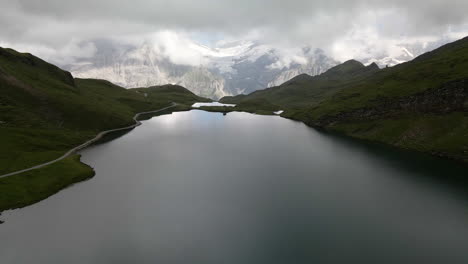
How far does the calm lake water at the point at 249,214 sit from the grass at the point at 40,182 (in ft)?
12.6

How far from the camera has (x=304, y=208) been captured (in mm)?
60625

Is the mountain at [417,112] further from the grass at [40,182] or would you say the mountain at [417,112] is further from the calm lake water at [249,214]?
the grass at [40,182]

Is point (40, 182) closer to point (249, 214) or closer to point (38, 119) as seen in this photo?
point (249, 214)

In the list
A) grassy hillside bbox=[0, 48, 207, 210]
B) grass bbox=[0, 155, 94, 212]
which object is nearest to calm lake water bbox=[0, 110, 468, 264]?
grass bbox=[0, 155, 94, 212]

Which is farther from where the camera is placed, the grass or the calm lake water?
the grass

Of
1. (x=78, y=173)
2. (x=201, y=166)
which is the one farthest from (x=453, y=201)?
(x=78, y=173)

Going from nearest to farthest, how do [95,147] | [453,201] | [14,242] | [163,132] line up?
[14,242] → [453,201] → [95,147] → [163,132]

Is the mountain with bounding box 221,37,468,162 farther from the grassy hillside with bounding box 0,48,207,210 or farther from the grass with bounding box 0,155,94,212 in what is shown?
the grassy hillside with bounding box 0,48,207,210

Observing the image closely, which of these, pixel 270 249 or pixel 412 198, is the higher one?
pixel 412 198

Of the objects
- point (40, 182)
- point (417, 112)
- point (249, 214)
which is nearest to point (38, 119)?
point (40, 182)

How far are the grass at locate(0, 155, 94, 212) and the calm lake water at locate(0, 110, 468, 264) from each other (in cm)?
383

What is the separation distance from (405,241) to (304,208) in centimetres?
1964

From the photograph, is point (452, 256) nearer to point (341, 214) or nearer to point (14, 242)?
point (341, 214)

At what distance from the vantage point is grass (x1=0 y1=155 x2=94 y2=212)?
213 feet
